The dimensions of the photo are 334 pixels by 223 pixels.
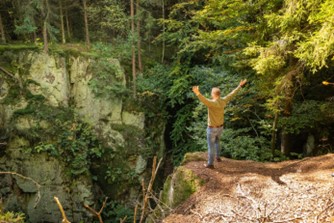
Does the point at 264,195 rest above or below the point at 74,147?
above

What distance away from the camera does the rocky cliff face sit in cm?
1259

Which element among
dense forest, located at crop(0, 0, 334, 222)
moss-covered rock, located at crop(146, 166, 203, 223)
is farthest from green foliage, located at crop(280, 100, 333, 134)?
moss-covered rock, located at crop(146, 166, 203, 223)

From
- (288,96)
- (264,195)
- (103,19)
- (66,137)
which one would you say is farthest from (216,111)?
(103,19)

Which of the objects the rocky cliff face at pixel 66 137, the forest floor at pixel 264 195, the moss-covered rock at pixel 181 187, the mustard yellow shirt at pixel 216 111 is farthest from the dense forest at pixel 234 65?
the moss-covered rock at pixel 181 187

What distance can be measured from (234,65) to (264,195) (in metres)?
4.85

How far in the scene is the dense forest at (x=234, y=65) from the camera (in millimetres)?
6414

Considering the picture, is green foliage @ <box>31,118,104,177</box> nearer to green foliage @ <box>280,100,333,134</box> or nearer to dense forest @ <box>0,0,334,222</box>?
dense forest @ <box>0,0,334,222</box>

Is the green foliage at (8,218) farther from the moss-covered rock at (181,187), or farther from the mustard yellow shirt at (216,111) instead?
the mustard yellow shirt at (216,111)

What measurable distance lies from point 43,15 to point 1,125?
5.85m

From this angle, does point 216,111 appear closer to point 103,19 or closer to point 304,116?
point 304,116

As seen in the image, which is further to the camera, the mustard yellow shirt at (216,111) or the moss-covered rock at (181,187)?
the mustard yellow shirt at (216,111)

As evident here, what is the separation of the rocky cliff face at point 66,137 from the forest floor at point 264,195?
8.51 metres

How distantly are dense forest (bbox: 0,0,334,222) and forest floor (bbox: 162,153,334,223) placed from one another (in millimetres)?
1988

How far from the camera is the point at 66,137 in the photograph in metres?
12.9
